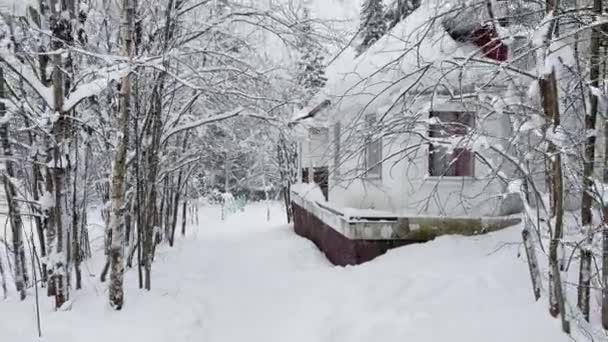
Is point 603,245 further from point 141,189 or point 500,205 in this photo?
point 141,189

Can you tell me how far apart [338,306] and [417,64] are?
338cm

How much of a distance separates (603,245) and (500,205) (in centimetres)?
378

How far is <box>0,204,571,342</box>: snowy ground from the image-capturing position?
14.4 ft

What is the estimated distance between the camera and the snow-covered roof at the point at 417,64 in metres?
3.68

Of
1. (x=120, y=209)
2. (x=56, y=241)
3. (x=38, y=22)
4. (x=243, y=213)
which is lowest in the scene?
(x=243, y=213)

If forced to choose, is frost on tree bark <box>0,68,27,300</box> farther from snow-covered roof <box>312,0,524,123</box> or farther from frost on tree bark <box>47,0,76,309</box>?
snow-covered roof <box>312,0,524,123</box>

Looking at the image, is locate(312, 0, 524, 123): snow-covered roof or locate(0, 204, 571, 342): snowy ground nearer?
locate(312, 0, 524, 123): snow-covered roof

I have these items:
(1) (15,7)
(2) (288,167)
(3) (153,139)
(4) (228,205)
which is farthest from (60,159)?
(4) (228,205)

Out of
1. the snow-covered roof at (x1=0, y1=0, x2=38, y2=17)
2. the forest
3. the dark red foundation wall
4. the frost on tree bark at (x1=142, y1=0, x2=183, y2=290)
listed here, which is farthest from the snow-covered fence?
the snow-covered roof at (x1=0, y1=0, x2=38, y2=17)

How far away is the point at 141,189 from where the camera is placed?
21.7 feet

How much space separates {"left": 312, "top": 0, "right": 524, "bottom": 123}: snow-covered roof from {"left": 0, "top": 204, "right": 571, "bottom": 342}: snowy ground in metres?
2.12

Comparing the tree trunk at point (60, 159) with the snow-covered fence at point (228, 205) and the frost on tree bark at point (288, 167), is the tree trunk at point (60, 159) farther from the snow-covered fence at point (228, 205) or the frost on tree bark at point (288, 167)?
the snow-covered fence at point (228, 205)

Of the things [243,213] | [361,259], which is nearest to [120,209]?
[361,259]

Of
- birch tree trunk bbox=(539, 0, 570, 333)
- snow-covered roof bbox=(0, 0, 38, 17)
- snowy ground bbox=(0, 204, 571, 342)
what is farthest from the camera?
snow-covered roof bbox=(0, 0, 38, 17)
